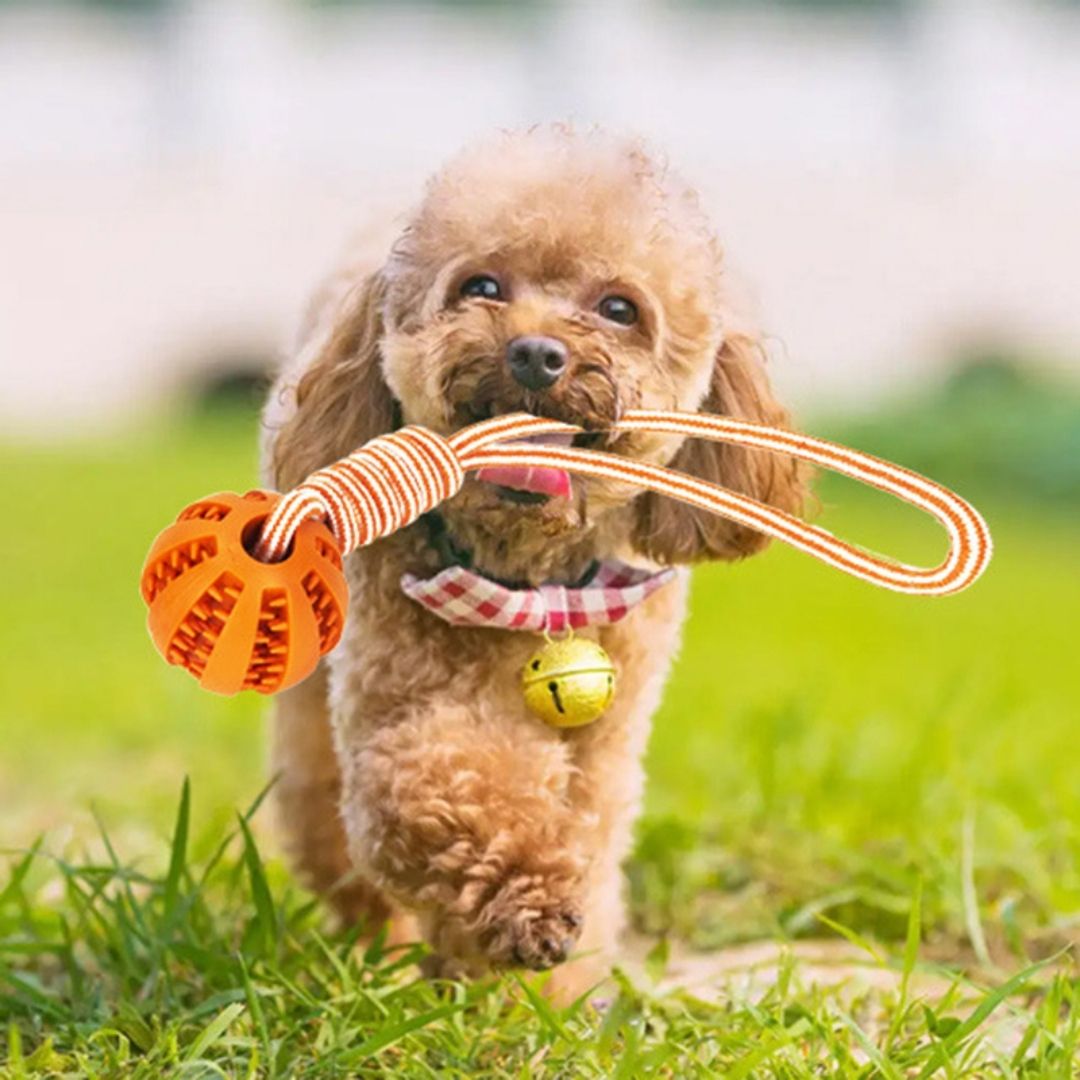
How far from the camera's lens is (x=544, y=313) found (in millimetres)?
2180

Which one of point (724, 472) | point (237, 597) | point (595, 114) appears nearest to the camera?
point (237, 597)

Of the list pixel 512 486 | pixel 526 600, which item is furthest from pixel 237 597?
pixel 526 600

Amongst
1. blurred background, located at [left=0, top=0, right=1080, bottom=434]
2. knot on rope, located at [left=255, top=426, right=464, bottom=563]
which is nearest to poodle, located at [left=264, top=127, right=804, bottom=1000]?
knot on rope, located at [left=255, top=426, right=464, bottom=563]

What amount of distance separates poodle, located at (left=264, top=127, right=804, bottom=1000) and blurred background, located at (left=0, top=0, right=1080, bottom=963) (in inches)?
81.4

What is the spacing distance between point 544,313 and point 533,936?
0.72m

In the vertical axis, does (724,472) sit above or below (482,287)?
below

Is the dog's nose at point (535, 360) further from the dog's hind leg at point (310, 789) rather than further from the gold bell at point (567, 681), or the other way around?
the dog's hind leg at point (310, 789)

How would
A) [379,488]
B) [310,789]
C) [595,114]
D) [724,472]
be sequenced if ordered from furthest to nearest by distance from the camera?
1. [595,114]
2. [310,789]
3. [724,472]
4. [379,488]

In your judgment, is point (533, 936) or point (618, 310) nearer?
point (533, 936)

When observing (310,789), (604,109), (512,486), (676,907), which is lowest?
(604,109)

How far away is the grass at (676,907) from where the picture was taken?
2252mm

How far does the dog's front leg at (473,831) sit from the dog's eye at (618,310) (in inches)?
20.3

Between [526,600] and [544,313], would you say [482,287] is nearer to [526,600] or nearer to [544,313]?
[544,313]

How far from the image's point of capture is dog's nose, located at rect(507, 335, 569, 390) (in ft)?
6.92
